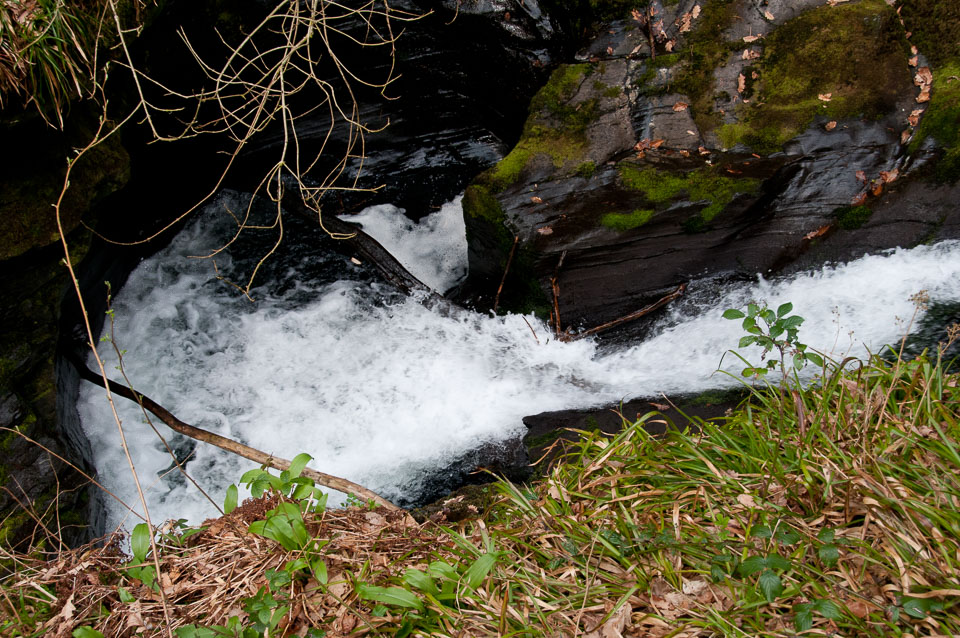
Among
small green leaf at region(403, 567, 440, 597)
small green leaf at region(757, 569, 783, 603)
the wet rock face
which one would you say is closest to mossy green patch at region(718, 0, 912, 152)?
the wet rock face

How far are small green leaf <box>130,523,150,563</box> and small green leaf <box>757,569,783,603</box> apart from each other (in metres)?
2.42

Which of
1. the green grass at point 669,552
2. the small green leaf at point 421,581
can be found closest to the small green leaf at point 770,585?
the green grass at point 669,552

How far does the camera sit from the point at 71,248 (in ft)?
13.7

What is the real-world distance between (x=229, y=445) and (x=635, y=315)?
3.31 metres

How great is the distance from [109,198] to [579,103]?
13.2ft

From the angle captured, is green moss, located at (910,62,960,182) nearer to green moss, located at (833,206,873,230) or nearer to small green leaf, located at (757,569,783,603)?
green moss, located at (833,206,873,230)

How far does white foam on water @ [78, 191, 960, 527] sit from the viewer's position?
14.7 ft

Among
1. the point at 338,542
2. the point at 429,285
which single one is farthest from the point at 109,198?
the point at 338,542

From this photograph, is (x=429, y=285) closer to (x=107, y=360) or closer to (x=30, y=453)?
(x=107, y=360)

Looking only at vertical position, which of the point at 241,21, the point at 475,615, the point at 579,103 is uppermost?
the point at 241,21

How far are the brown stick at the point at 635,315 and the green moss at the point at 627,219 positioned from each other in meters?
0.66

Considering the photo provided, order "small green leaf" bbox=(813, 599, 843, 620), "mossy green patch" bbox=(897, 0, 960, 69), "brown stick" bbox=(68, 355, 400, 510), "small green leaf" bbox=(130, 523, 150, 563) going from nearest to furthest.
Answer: "small green leaf" bbox=(813, 599, 843, 620) → "small green leaf" bbox=(130, 523, 150, 563) → "brown stick" bbox=(68, 355, 400, 510) → "mossy green patch" bbox=(897, 0, 960, 69)

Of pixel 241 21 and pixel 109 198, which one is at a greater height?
pixel 241 21

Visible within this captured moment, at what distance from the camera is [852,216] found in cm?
461
